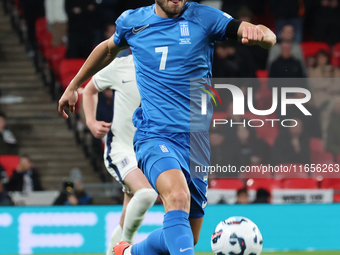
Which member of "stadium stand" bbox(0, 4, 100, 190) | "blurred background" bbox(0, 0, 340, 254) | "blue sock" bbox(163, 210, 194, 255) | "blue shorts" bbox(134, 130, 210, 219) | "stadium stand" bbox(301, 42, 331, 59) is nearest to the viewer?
"blue sock" bbox(163, 210, 194, 255)

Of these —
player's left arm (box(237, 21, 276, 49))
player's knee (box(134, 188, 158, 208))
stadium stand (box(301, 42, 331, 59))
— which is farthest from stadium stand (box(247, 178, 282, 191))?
player's left arm (box(237, 21, 276, 49))

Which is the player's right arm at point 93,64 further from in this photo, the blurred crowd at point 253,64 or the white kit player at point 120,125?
the blurred crowd at point 253,64

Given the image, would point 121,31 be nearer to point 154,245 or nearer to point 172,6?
point 172,6

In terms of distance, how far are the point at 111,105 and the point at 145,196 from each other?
2.89 m

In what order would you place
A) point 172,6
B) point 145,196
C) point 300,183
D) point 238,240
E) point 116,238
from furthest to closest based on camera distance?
point 300,183, point 116,238, point 145,196, point 238,240, point 172,6

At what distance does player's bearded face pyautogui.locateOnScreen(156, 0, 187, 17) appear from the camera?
3600mm

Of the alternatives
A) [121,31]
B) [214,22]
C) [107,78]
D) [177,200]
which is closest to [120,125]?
[107,78]

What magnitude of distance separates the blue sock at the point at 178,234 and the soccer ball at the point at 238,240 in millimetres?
764

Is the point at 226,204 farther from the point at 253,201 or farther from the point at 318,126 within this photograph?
the point at 318,126

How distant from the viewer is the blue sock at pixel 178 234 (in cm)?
316

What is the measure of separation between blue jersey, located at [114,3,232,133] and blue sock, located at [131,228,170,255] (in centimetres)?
70

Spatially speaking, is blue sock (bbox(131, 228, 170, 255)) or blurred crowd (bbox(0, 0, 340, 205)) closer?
blue sock (bbox(131, 228, 170, 255))

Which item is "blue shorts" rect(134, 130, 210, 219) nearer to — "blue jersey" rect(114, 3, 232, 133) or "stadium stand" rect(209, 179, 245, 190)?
"blue jersey" rect(114, 3, 232, 133)

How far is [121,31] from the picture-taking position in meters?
3.86
